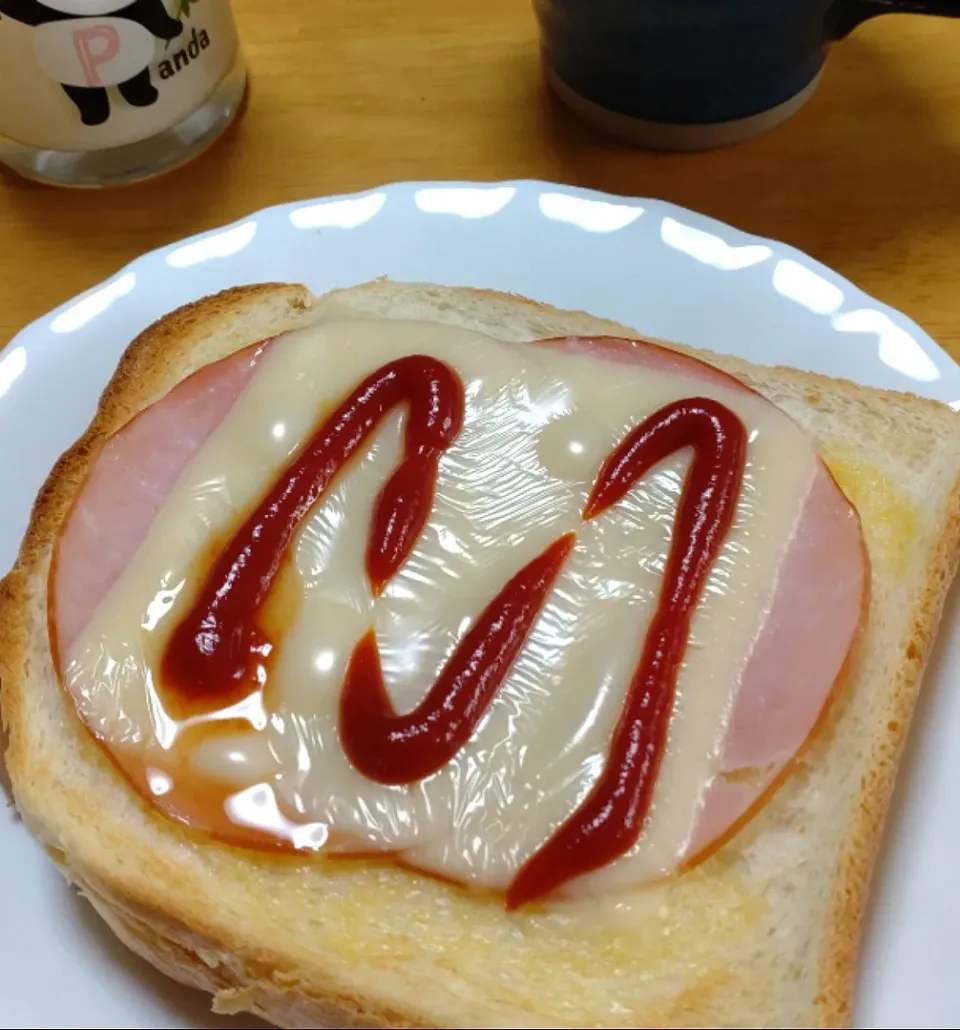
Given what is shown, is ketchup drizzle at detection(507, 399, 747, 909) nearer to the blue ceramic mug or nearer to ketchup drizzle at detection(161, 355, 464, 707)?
ketchup drizzle at detection(161, 355, 464, 707)

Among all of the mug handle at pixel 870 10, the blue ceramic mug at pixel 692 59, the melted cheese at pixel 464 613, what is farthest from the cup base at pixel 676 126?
the melted cheese at pixel 464 613

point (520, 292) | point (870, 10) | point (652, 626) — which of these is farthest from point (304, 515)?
→ point (870, 10)

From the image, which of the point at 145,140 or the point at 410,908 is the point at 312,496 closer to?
the point at 410,908

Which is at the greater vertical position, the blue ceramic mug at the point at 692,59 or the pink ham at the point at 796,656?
the blue ceramic mug at the point at 692,59

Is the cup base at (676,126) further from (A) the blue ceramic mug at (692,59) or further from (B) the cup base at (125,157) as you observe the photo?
(B) the cup base at (125,157)

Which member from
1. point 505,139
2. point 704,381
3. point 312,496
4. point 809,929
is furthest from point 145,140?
point 809,929

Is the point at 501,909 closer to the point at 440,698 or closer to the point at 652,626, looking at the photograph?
the point at 440,698
